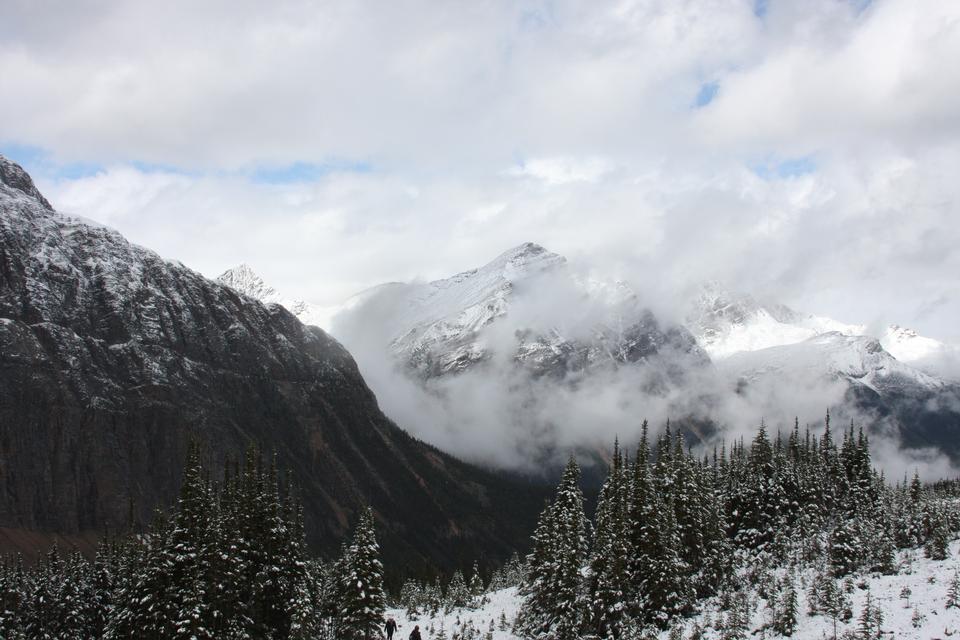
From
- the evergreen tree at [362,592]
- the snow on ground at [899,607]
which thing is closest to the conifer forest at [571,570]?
the evergreen tree at [362,592]

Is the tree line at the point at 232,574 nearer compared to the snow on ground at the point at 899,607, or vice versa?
the snow on ground at the point at 899,607

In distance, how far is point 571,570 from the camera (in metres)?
79.8

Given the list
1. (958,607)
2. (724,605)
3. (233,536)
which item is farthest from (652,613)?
(233,536)

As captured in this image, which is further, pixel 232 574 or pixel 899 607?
pixel 232 574

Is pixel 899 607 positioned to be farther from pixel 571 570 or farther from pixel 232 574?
pixel 232 574

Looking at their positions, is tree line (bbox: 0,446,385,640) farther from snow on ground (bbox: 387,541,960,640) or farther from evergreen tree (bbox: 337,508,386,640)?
snow on ground (bbox: 387,541,960,640)

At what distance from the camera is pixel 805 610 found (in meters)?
71.8

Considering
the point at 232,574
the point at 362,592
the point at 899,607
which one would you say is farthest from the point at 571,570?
the point at 232,574

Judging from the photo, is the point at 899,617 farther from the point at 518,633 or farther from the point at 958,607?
the point at 518,633

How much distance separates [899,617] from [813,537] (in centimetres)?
2868

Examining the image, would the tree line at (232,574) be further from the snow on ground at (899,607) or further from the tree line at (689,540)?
the tree line at (689,540)

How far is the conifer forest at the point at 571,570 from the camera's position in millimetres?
72188

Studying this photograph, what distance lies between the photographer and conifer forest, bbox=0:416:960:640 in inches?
2842

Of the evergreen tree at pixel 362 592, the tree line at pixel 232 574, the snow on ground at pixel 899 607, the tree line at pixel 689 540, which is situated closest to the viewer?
the snow on ground at pixel 899 607
